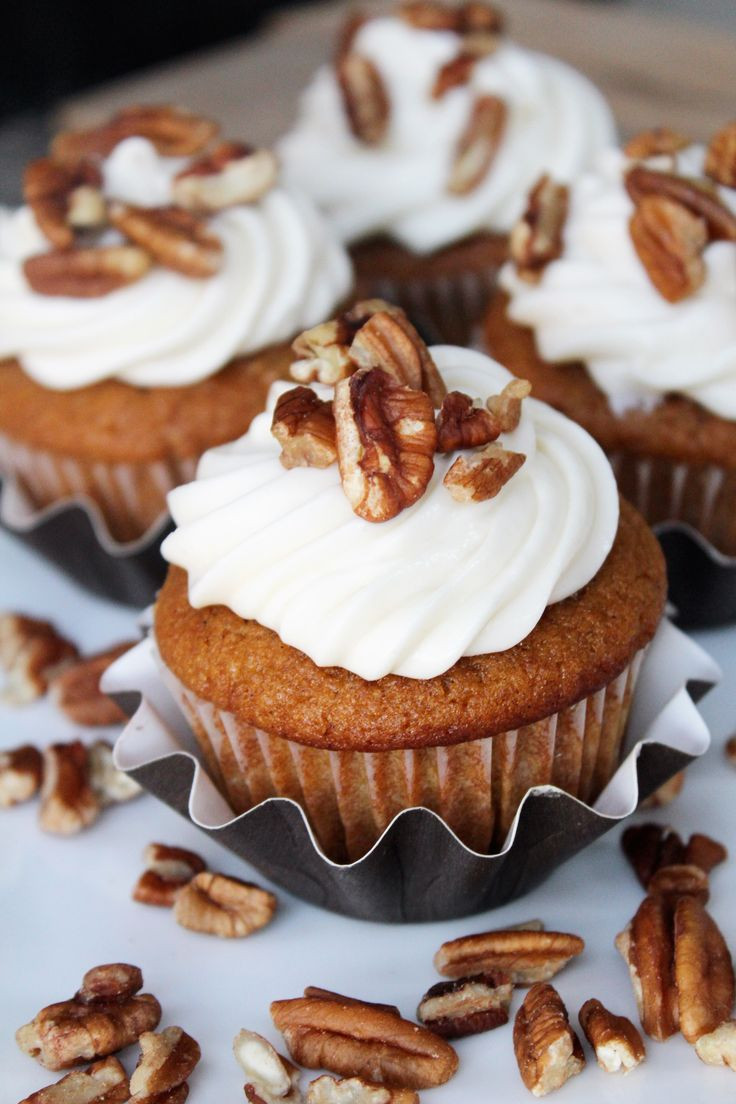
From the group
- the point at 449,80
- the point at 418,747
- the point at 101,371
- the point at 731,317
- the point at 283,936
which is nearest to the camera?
the point at 418,747

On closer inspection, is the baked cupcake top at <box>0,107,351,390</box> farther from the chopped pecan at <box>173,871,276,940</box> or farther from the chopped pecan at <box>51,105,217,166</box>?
the chopped pecan at <box>173,871,276,940</box>

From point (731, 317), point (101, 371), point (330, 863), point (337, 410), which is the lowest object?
point (330, 863)

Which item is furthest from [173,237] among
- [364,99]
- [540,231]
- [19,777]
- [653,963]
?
[653,963]

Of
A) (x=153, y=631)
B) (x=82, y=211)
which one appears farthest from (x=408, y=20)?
(x=153, y=631)

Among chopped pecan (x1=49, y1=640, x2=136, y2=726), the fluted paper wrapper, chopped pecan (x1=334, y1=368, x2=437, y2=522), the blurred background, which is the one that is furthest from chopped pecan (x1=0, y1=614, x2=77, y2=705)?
the blurred background

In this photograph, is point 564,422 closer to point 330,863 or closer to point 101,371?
point 330,863

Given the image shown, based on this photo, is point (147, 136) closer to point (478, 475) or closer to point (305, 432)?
point (305, 432)

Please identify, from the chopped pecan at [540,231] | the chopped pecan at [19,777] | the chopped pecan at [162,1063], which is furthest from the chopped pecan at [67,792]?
the chopped pecan at [540,231]

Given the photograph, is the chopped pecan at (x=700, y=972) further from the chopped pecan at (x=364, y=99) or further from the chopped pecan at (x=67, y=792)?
the chopped pecan at (x=364, y=99)
